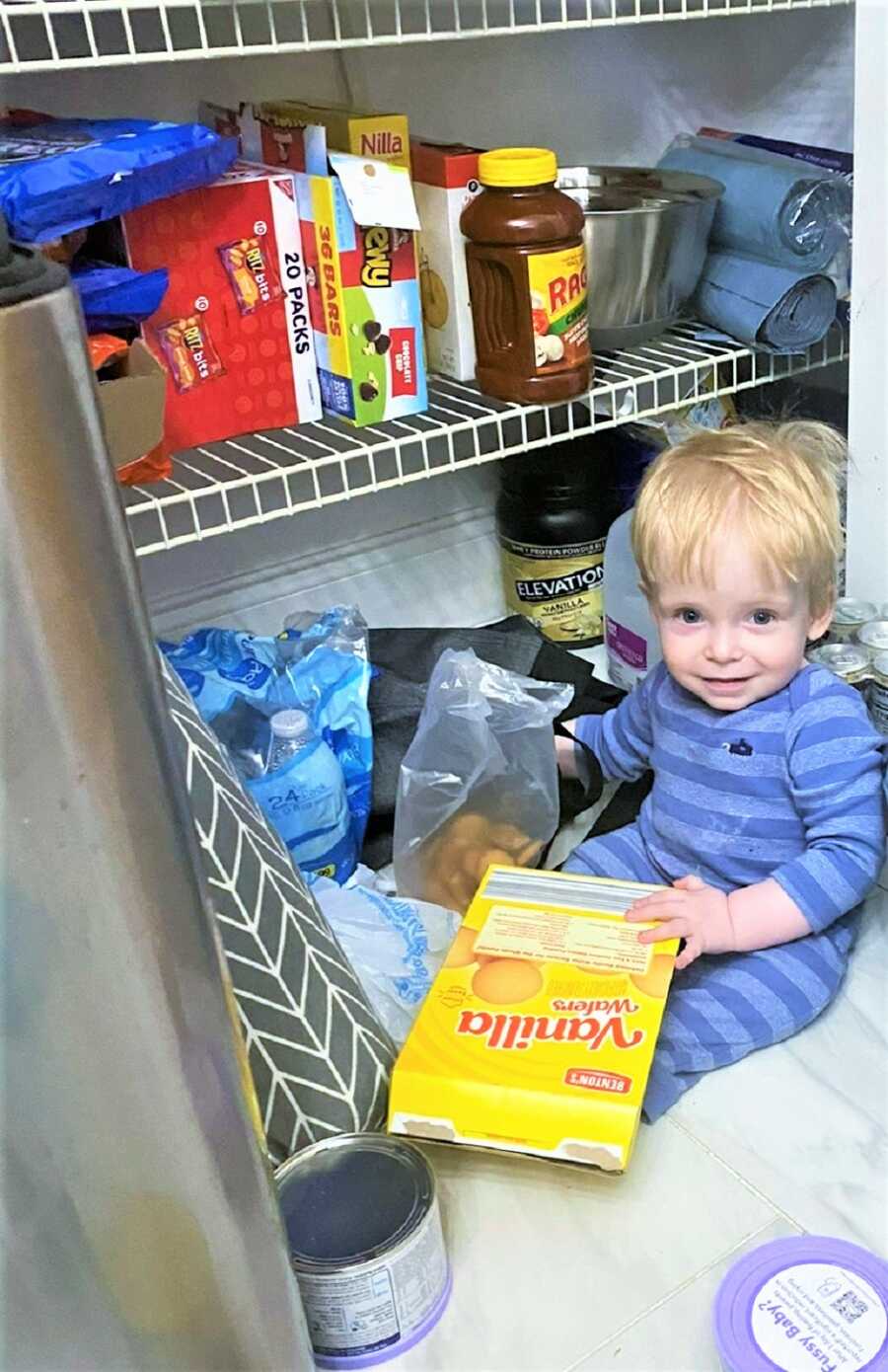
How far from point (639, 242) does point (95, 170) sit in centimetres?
58

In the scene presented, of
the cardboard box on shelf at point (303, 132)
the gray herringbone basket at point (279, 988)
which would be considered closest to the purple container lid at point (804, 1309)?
the gray herringbone basket at point (279, 988)

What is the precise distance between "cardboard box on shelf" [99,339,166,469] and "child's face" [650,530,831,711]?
17.7 inches

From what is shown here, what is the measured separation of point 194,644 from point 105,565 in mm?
860

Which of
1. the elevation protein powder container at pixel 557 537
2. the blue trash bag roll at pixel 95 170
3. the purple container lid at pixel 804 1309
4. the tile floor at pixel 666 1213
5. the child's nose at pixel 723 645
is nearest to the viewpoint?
the purple container lid at pixel 804 1309

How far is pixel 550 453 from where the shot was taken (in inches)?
62.2

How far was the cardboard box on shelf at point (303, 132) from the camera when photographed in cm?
120

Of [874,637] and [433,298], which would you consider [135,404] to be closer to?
[433,298]

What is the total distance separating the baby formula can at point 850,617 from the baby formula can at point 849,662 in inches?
1.2

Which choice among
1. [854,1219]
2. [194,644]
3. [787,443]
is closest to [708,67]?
[787,443]

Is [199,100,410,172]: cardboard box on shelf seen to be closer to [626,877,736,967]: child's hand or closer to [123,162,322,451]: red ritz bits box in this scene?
[123,162,322,451]: red ritz bits box

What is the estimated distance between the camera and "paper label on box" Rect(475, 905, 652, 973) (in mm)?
1033

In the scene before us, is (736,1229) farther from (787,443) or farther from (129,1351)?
(787,443)

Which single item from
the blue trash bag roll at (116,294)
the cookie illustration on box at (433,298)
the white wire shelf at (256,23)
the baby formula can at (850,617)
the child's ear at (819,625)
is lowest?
the baby formula can at (850,617)

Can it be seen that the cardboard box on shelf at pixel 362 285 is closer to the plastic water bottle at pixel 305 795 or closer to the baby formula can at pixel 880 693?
the plastic water bottle at pixel 305 795
